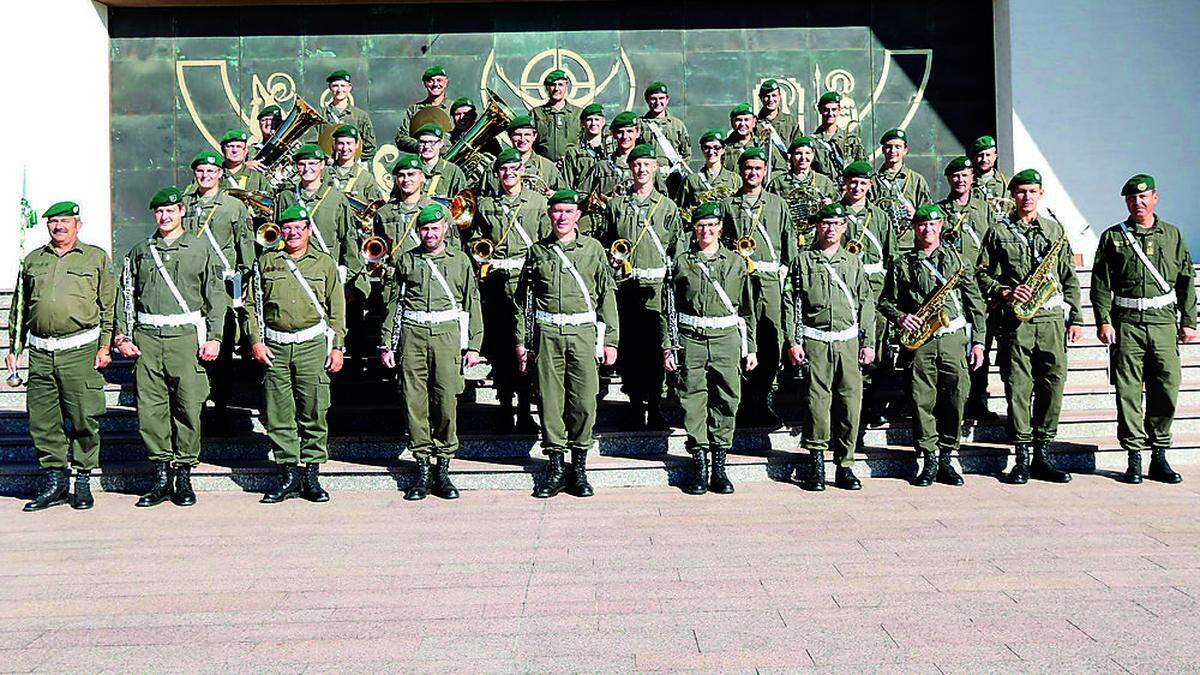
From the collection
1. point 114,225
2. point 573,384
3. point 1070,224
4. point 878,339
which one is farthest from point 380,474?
point 1070,224

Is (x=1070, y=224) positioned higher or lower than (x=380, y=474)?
higher

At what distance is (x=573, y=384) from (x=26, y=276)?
3.71 meters

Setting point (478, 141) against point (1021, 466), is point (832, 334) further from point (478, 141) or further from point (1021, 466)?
point (478, 141)

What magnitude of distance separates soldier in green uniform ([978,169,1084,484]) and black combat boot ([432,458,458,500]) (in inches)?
151

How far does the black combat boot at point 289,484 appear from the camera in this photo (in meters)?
7.59

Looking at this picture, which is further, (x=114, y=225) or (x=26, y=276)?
(x=114, y=225)

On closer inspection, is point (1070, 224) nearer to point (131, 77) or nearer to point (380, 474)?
point (380, 474)

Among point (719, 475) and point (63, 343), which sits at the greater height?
point (63, 343)

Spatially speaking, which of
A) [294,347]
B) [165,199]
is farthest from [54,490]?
[165,199]

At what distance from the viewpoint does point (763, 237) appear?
8.71 meters

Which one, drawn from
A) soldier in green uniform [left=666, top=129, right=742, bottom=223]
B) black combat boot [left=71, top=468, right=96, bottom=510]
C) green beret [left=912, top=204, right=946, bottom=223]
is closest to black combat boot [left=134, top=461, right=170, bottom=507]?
black combat boot [left=71, top=468, right=96, bottom=510]

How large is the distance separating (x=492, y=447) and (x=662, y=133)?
3.29m

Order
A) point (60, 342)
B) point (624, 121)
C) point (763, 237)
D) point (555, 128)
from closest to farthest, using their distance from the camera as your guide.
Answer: point (60, 342)
point (763, 237)
point (624, 121)
point (555, 128)

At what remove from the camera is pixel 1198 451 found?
8.45m
